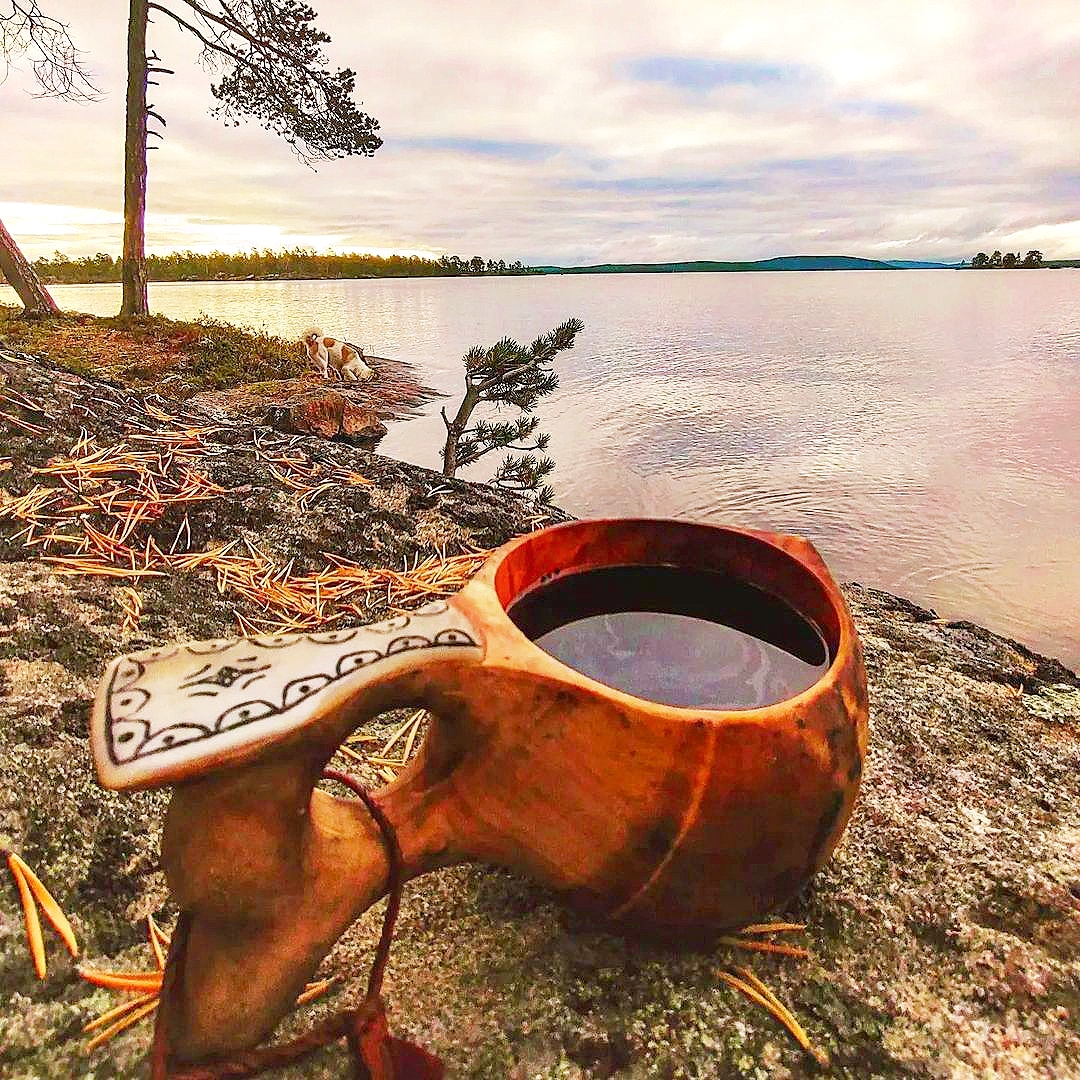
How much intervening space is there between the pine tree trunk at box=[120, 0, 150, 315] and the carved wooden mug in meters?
11.9

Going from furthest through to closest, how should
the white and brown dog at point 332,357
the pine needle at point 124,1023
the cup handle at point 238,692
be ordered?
the white and brown dog at point 332,357 → the pine needle at point 124,1023 → the cup handle at point 238,692

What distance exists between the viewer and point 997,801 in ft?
4.10

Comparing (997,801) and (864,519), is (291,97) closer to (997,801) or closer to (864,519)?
(864,519)

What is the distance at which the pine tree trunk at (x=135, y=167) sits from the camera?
9.55m

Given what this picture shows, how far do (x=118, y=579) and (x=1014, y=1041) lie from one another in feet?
5.73

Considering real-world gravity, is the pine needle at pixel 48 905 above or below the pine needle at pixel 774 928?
above

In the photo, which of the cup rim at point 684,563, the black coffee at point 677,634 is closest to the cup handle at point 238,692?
the cup rim at point 684,563

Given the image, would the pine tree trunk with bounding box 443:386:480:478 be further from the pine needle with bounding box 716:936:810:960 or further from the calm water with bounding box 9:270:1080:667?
the pine needle with bounding box 716:936:810:960

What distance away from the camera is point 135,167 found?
9.87 meters

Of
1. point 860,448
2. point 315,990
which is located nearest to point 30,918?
point 315,990

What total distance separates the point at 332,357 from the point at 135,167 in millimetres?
3814

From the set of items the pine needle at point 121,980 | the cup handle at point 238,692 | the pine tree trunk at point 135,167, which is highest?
the pine tree trunk at point 135,167

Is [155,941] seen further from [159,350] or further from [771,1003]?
[159,350]

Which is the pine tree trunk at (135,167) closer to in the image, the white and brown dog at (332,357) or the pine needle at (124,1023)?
the white and brown dog at (332,357)
